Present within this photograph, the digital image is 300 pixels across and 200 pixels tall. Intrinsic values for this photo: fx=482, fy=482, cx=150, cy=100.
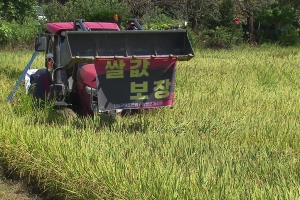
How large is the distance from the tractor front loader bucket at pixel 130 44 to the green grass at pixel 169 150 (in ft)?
2.91

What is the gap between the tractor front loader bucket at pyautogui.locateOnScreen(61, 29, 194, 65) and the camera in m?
5.93

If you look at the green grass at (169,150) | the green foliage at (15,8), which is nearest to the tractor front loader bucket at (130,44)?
the green grass at (169,150)

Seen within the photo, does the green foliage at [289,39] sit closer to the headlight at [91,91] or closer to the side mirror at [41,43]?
the side mirror at [41,43]

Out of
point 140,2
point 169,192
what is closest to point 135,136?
point 169,192

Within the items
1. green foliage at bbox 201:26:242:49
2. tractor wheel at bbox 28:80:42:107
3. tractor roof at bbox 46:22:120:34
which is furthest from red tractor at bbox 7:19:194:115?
green foliage at bbox 201:26:242:49

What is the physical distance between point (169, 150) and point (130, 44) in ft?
5.96

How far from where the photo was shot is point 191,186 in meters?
3.81

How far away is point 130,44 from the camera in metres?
6.16

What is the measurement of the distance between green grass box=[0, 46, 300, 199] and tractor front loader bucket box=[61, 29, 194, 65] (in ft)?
2.91

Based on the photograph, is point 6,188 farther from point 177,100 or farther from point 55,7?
point 55,7

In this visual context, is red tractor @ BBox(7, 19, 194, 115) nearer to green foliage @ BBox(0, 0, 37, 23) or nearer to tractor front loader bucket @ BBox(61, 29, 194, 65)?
tractor front loader bucket @ BBox(61, 29, 194, 65)

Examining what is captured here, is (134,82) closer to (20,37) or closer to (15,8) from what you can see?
(15,8)

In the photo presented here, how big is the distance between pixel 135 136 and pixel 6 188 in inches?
61.9

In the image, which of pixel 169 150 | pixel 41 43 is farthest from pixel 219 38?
pixel 169 150
